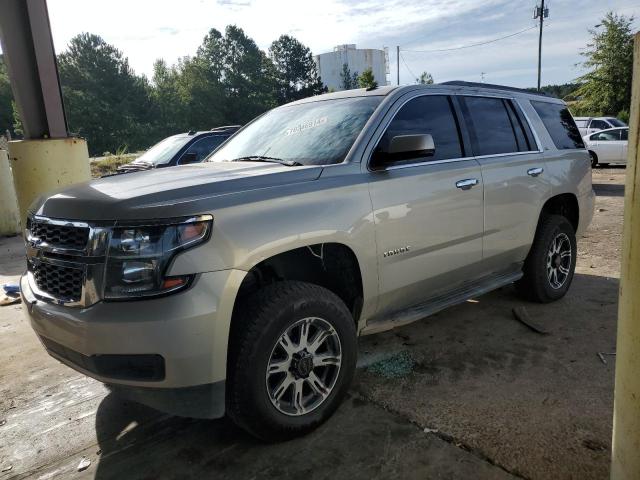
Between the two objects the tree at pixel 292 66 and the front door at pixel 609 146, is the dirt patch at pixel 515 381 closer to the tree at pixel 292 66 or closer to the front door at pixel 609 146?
the front door at pixel 609 146

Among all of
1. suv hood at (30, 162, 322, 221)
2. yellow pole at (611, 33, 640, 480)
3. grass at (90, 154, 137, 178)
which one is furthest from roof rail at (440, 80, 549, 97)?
grass at (90, 154, 137, 178)

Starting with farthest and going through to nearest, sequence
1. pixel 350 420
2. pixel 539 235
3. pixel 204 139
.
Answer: pixel 204 139 < pixel 539 235 < pixel 350 420

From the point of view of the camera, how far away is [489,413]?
2875 millimetres

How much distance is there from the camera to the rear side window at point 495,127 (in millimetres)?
3910

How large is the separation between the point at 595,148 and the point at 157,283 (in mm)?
17694

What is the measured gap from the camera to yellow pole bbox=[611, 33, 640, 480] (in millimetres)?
1574

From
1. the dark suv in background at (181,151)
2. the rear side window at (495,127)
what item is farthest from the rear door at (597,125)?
the rear side window at (495,127)

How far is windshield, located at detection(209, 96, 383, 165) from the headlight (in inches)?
43.6

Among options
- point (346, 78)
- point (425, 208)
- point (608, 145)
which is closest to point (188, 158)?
point (425, 208)

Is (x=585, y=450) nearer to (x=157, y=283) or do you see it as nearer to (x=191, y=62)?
(x=157, y=283)

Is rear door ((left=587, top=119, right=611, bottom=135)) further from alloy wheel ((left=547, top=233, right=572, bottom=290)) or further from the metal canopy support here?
the metal canopy support

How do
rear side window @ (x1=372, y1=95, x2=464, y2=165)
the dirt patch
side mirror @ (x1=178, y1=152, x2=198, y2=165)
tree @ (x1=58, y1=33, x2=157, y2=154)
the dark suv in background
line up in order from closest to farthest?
1. the dirt patch
2. rear side window @ (x1=372, y1=95, x2=464, y2=165)
3. side mirror @ (x1=178, y1=152, x2=198, y2=165)
4. the dark suv in background
5. tree @ (x1=58, y1=33, x2=157, y2=154)

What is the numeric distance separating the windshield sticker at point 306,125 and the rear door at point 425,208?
49 centimetres

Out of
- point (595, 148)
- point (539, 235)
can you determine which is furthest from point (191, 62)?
point (539, 235)
